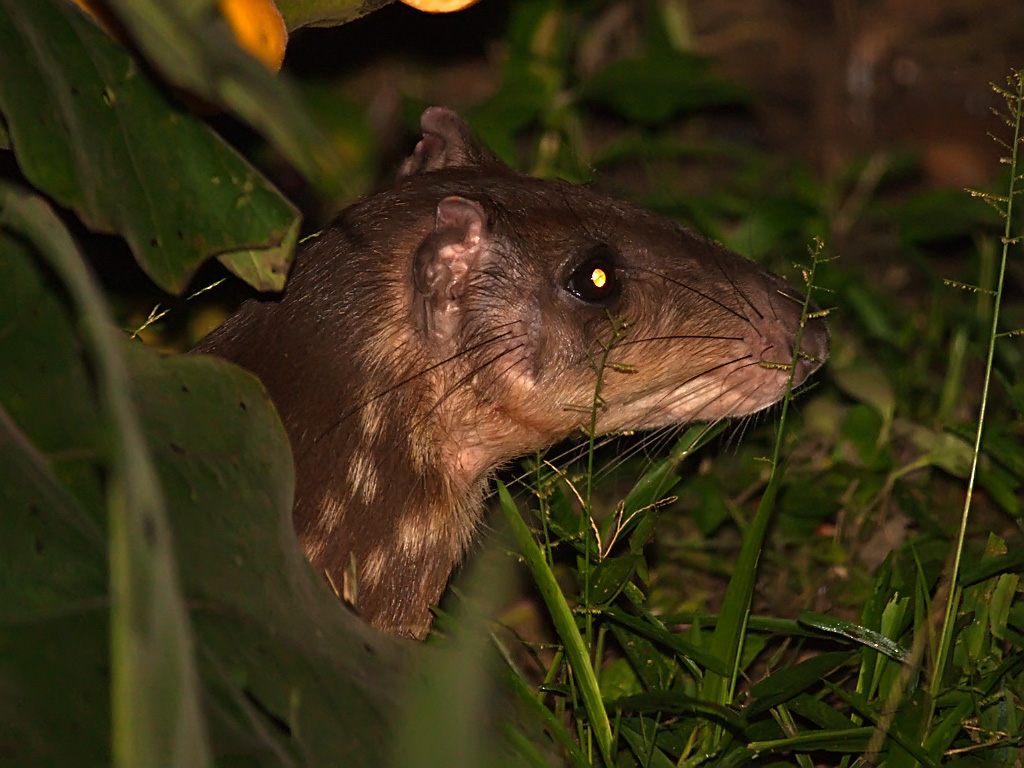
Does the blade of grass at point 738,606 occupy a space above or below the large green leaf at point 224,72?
below

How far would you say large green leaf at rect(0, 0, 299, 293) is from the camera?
2133 mm

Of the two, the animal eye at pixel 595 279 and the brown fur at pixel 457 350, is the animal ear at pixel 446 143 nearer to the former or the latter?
the brown fur at pixel 457 350

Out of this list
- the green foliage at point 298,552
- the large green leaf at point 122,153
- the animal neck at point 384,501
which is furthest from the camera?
the animal neck at point 384,501

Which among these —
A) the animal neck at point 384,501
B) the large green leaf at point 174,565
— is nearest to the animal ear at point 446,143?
the animal neck at point 384,501

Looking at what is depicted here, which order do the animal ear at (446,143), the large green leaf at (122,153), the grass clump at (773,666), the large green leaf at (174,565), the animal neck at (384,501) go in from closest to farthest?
the large green leaf at (174,565), the large green leaf at (122,153), the grass clump at (773,666), the animal neck at (384,501), the animal ear at (446,143)

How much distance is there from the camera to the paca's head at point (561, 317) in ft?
9.52

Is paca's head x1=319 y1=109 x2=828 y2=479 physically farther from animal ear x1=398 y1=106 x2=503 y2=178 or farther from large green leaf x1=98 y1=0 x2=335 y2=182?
large green leaf x1=98 y1=0 x2=335 y2=182

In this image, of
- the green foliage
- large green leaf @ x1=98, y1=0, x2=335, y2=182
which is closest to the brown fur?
the green foliage

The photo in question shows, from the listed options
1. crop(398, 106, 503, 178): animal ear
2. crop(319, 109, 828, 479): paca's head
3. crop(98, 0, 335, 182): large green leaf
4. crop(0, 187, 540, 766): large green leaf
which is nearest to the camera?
crop(98, 0, 335, 182): large green leaf

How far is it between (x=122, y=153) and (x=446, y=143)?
1.28 metres

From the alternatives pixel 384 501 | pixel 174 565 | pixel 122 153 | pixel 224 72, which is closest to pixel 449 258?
pixel 384 501

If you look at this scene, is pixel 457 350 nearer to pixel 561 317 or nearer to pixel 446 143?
pixel 561 317

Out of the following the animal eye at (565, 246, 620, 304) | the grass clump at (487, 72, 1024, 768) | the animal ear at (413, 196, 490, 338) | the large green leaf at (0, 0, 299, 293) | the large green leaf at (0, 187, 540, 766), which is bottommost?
the grass clump at (487, 72, 1024, 768)

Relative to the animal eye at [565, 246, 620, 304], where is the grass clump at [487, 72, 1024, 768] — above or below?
below
